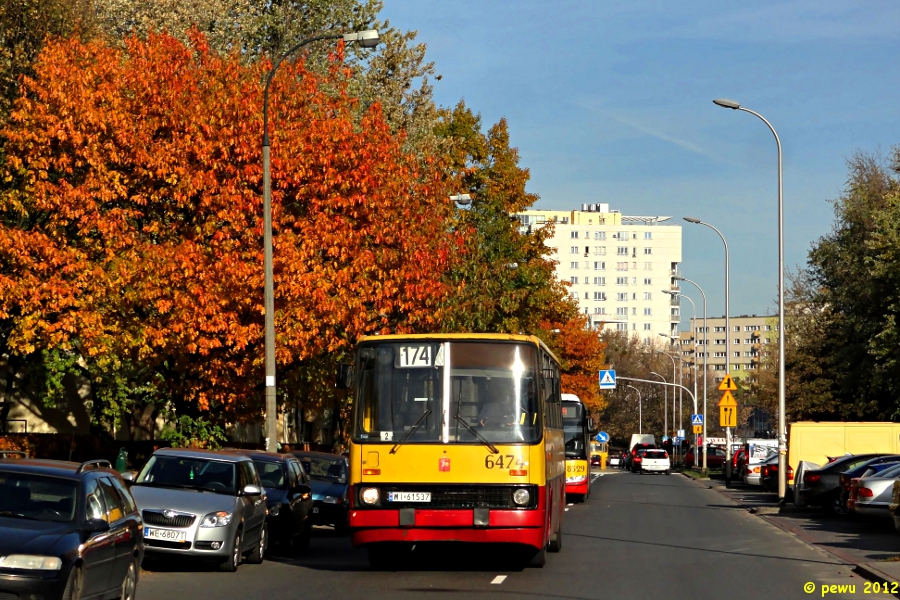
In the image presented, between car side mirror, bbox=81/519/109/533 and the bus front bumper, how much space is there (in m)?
4.61

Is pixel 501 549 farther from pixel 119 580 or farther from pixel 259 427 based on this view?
pixel 259 427

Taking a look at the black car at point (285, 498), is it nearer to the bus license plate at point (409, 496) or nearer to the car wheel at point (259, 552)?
the car wheel at point (259, 552)

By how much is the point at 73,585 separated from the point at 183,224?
1822 centimetres

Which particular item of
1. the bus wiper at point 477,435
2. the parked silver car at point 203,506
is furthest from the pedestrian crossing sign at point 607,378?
the bus wiper at point 477,435

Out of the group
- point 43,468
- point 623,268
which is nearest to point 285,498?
point 43,468

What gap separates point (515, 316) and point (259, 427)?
11210mm

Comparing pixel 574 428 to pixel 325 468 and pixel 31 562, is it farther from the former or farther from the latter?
pixel 31 562

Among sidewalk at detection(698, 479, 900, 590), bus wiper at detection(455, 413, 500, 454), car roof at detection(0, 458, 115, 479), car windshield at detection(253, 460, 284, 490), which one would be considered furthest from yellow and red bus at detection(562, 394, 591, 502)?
car roof at detection(0, 458, 115, 479)

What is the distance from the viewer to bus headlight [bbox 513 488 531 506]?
603 inches

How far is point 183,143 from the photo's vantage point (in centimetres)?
2695

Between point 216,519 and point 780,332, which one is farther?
point 780,332

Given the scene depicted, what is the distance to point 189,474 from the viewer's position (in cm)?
1717

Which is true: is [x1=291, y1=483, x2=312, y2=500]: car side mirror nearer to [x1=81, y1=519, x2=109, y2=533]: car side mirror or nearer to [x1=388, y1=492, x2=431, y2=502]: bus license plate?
[x1=388, y1=492, x2=431, y2=502]: bus license plate

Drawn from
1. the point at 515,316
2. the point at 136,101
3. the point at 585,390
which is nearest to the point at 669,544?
the point at 136,101
